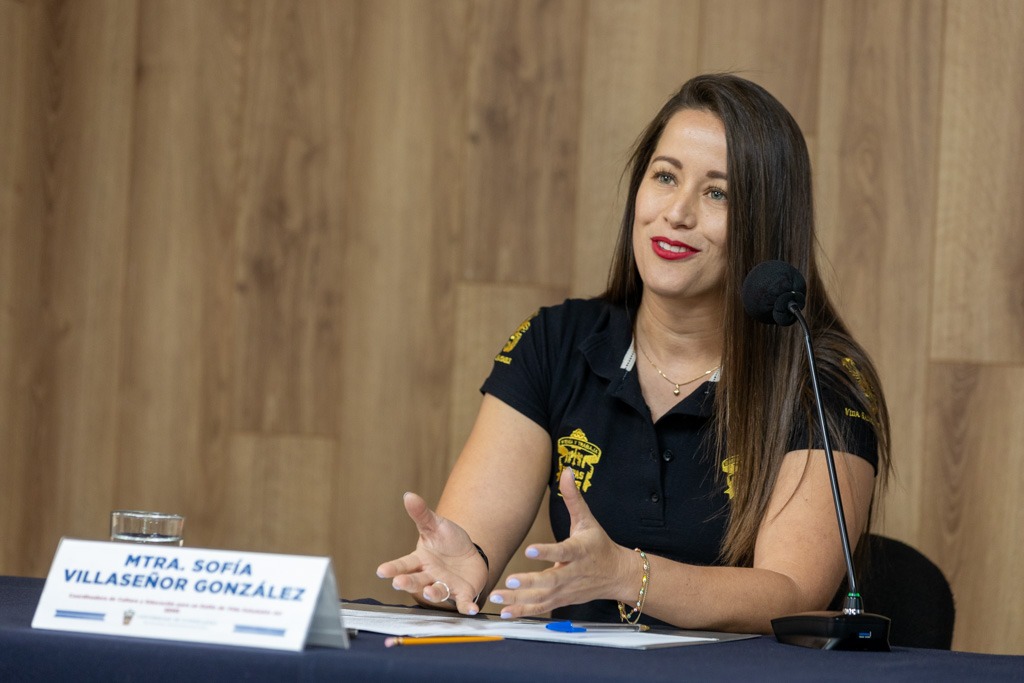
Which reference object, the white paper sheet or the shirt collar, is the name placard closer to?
the white paper sheet

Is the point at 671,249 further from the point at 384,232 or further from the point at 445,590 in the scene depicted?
the point at 384,232

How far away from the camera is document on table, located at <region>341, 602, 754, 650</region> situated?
1.04 meters

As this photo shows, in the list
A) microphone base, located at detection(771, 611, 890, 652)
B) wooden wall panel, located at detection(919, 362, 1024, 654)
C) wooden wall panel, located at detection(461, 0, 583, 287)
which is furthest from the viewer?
wooden wall panel, located at detection(461, 0, 583, 287)

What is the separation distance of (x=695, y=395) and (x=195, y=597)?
1.07 metres

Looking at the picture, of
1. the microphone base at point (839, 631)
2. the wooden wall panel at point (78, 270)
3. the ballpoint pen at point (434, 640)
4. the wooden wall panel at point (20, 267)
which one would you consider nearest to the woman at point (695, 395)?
the microphone base at point (839, 631)

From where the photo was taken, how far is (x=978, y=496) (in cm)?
252

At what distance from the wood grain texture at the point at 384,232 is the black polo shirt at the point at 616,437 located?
711 millimetres

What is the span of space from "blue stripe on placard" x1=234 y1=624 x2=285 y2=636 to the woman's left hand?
29cm

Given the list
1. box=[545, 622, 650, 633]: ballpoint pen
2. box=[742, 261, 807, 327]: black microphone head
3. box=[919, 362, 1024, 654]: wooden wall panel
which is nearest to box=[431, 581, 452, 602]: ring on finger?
box=[545, 622, 650, 633]: ballpoint pen

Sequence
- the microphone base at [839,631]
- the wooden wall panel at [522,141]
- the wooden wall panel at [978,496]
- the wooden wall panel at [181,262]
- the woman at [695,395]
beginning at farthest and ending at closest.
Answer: the wooden wall panel at [181,262], the wooden wall panel at [522,141], the wooden wall panel at [978,496], the woman at [695,395], the microphone base at [839,631]

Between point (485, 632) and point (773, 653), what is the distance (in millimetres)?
260

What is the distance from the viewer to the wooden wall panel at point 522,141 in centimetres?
271

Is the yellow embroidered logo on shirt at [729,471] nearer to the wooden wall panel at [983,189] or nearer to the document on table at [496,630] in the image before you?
the document on table at [496,630]

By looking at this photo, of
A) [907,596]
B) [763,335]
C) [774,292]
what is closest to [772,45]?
[763,335]
